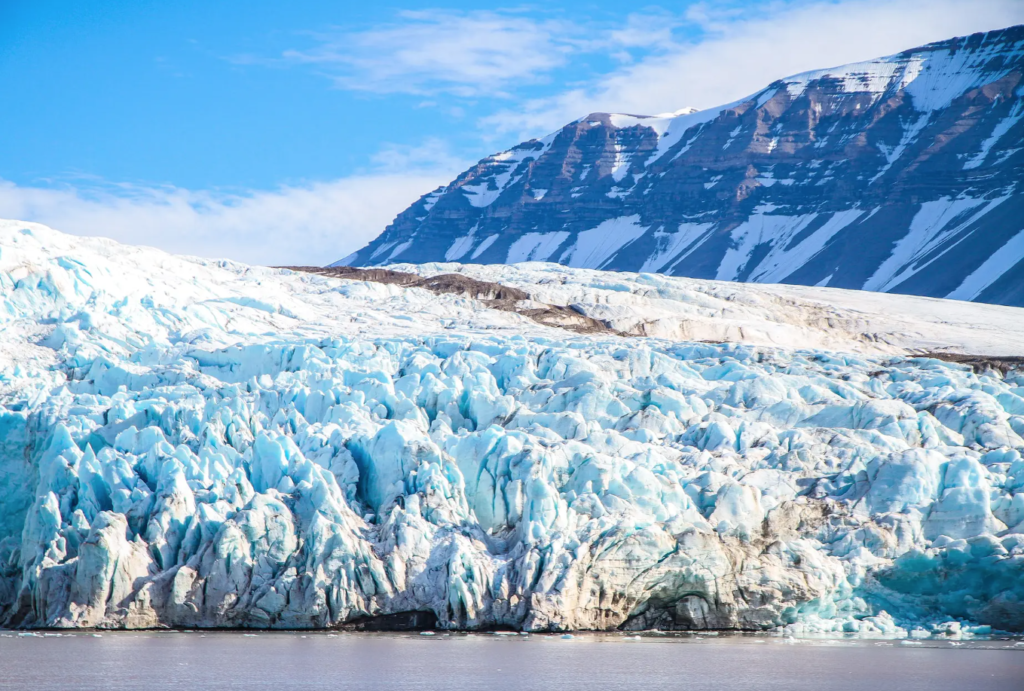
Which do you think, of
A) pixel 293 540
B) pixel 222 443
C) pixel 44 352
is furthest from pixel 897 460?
pixel 44 352

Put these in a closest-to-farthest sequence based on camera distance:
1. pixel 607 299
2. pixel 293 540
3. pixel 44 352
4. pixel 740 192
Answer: pixel 293 540 → pixel 44 352 → pixel 607 299 → pixel 740 192

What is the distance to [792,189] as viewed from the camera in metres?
149

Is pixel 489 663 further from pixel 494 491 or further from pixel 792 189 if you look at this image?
pixel 792 189

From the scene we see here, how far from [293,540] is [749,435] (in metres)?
10.2

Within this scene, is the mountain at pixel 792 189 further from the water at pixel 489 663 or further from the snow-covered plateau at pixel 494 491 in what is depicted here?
the water at pixel 489 663

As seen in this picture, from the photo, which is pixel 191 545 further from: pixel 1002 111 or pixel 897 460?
pixel 1002 111

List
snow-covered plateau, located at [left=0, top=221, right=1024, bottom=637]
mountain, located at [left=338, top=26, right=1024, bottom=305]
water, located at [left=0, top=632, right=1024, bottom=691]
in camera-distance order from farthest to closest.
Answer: mountain, located at [left=338, top=26, right=1024, bottom=305]
snow-covered plateau, located at [left=0, top=221, right=1024, bottom=637]
water, located at [left=0, top=632, right=1024, bottom=691]

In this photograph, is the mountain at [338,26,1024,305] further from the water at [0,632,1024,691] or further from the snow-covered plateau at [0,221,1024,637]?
the water at [0,632,1024,691]

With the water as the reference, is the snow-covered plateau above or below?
above

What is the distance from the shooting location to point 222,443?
86.1ft

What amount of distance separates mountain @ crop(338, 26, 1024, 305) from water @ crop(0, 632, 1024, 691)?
300 feet

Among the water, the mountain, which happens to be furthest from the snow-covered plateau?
the mountain

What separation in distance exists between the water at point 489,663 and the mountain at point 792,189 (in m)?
91.4

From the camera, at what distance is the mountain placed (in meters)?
126
